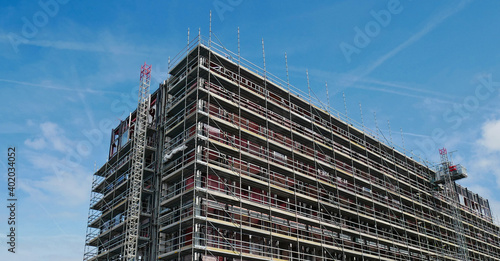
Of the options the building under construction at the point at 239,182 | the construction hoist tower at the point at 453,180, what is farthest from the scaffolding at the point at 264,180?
the construction hoist tower at the point at 453,180

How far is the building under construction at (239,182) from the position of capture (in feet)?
96.3

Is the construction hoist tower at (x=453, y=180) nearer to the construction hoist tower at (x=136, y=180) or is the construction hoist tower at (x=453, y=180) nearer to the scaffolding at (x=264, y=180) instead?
the scaffolding at (x=264, y=180)

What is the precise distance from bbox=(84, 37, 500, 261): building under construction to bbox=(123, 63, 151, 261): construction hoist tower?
10cm

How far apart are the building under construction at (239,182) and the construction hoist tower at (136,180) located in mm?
A: 95

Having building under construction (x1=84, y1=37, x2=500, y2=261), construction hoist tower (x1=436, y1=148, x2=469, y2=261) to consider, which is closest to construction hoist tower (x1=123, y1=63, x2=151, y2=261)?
building under construction (x1=84, y1=37, x2=500, y2=261)

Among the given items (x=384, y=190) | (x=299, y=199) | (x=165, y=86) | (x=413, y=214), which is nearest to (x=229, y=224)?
(x=299, y=199)

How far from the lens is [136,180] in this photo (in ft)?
110

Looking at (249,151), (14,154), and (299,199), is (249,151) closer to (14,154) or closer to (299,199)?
(299,199)

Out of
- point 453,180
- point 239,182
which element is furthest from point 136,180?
point 453,180

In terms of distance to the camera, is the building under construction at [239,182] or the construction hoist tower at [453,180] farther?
the construction hoist tower at [453,180]

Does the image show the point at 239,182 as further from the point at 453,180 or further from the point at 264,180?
the point at 453,180

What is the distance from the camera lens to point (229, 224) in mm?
27828

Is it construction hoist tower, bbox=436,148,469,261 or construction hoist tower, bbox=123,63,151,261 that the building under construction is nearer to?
construction hoist tower, bbox=123,63,151,261

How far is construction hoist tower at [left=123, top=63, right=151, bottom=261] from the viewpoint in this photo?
104ft
